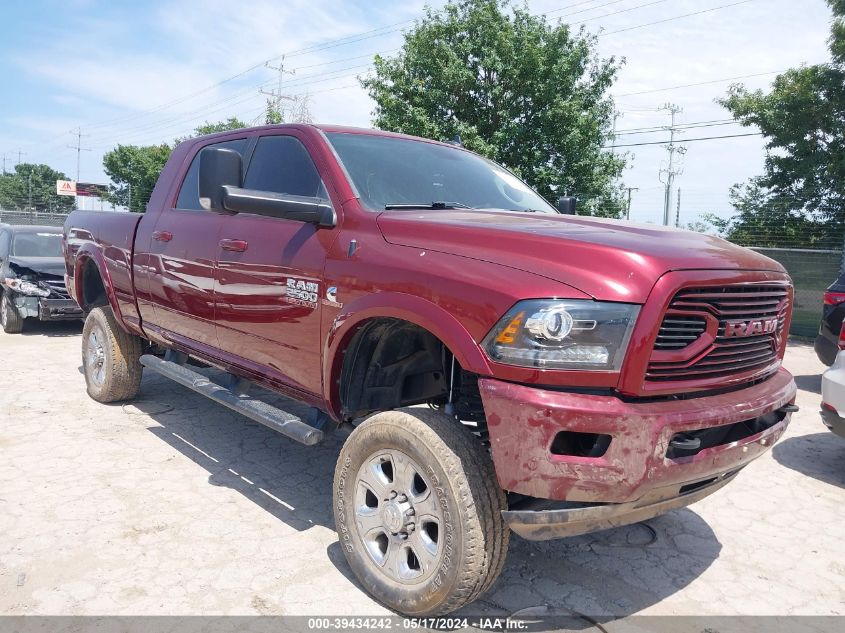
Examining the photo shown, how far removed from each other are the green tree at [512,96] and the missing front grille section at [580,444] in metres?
11.1

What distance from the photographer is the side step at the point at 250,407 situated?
3.24m

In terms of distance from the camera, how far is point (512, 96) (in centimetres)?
1356

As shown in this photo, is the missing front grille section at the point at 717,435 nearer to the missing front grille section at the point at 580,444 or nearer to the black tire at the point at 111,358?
the missing front grille section at the point at 580,444

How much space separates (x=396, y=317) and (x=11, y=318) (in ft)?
30.9

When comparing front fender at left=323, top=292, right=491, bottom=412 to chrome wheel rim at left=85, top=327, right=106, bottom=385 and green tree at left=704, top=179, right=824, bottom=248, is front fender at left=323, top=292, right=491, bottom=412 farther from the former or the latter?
green tree at left=704, top=179, right=824, bottom=248

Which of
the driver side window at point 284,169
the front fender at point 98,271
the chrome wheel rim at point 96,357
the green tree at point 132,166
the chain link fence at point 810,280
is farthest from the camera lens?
the green tree at point 132,166

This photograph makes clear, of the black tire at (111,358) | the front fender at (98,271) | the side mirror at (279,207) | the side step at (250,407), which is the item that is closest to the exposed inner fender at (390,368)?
the side step at (250,407)

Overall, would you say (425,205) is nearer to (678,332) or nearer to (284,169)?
(284,169)

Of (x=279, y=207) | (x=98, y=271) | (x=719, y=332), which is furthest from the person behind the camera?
(x=98, y=271)

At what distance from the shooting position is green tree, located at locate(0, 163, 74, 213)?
252 feet

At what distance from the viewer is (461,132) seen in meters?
13.1

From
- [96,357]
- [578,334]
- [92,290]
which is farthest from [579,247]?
[92,290]

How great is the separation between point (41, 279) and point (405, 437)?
915cm

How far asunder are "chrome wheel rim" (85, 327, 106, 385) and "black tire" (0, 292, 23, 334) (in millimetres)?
4771
